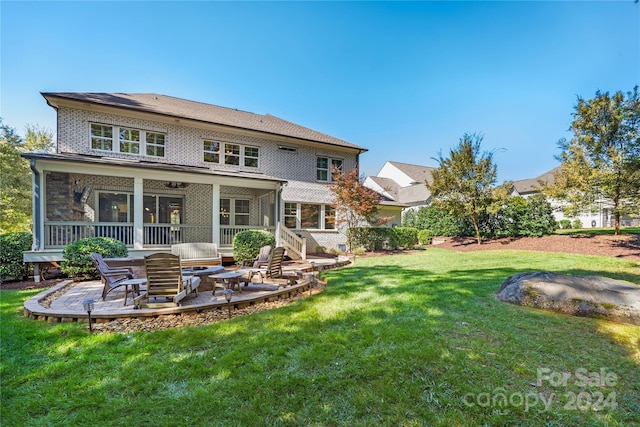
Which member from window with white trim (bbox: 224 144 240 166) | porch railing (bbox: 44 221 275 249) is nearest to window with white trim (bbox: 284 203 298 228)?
porch railing (bbox: 44 221 275 249)

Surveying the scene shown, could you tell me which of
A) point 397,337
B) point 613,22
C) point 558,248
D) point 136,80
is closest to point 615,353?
point 397,337

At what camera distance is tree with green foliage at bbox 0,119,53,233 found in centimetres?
1927

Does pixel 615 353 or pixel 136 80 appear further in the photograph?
pixel 136 80

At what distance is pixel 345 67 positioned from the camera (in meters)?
16.6

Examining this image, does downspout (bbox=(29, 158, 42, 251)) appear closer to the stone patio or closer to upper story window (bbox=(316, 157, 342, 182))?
the stone patio

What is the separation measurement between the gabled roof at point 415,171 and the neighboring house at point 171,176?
24474mm

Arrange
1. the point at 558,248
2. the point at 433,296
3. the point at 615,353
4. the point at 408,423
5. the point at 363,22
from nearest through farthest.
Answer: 1. the point at 408,423
2. the point at 615,353
3. the point at 433,296
4. the point at 363,22
5. the point at 558,248

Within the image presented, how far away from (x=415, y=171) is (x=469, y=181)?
85.9ft

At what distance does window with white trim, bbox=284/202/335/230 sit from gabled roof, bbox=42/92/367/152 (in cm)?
403

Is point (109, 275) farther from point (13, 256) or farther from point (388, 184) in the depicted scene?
point (388, 184)

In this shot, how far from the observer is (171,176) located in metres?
11.3

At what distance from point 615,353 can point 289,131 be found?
16.6 metres

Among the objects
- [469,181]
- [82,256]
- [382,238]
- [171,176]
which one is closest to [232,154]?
[171,176]

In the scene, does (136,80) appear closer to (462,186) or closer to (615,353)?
(462,186)
